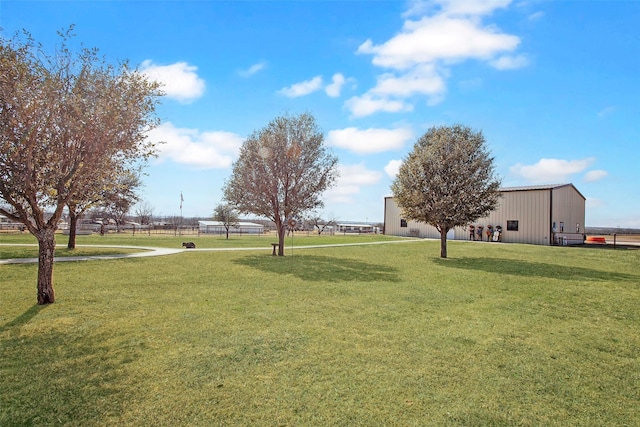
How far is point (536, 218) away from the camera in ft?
113

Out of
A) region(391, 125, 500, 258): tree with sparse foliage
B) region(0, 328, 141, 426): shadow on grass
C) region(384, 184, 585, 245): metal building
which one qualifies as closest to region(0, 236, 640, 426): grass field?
region(0, 328, 141, 426): shadow on grass

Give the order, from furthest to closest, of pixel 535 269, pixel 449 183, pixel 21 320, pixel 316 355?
pixel 449 183, pixel 535 269, pixel 21 320, pixel 316 355

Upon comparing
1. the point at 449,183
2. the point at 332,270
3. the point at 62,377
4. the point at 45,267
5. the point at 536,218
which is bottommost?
the point at 62,377

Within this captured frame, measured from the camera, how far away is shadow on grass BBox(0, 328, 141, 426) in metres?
3.93

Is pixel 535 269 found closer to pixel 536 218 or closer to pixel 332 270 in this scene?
pixel 332 270

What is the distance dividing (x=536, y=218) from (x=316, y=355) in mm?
35271

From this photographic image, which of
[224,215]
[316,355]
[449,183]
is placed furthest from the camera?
[224,215]

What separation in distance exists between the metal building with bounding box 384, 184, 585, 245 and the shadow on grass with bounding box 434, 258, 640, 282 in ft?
49.4

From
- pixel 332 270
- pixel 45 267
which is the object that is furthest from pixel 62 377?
pixel 332 270

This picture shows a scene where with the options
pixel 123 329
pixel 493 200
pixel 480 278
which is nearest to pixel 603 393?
pixel 123 329

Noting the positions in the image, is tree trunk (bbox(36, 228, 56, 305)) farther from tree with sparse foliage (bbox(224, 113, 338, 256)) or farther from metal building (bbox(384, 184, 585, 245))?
metal building (bbox(384, 184, 585, 245))

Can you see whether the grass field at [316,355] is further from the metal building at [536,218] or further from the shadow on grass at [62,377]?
the metal building at [536,218]

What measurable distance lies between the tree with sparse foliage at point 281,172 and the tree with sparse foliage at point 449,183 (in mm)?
4905

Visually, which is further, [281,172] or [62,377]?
[281,172]
